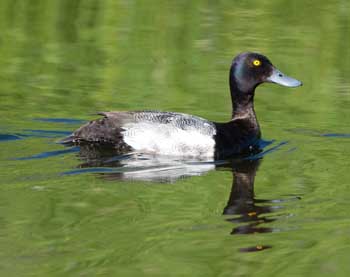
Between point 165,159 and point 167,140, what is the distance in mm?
329

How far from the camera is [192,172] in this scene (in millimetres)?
9859

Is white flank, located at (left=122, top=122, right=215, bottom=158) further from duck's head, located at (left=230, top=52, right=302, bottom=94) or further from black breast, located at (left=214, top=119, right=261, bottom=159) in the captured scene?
duck's head, located at (left=230, top=52, right=302, bottom=94)

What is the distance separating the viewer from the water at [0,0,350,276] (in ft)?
23.5

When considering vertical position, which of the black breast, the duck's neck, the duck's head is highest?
the duck's head

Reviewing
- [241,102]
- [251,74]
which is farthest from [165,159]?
[251,74]

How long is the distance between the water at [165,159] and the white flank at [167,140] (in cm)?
31

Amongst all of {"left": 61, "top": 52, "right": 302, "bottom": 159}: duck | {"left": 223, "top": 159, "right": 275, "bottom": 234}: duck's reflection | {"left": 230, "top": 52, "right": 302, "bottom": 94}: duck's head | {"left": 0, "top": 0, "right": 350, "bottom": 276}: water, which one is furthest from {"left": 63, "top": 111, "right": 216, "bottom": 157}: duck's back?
{"left": 230, "top": 52, "right": 302, "bottom": 94}: duck's head

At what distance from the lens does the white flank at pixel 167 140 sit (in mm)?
10664

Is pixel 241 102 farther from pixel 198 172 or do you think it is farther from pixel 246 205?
pixel 246 205

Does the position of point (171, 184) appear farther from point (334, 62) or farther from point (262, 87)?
point (334, 62)

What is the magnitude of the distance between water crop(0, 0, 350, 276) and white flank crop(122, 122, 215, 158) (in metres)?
0.31

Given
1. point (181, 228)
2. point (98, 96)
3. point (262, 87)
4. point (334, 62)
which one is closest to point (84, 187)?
point (181, 228)

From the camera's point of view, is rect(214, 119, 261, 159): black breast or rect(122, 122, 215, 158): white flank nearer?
rect(122, 122, 215, 158): white flank

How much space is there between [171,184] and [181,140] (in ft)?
5.18
